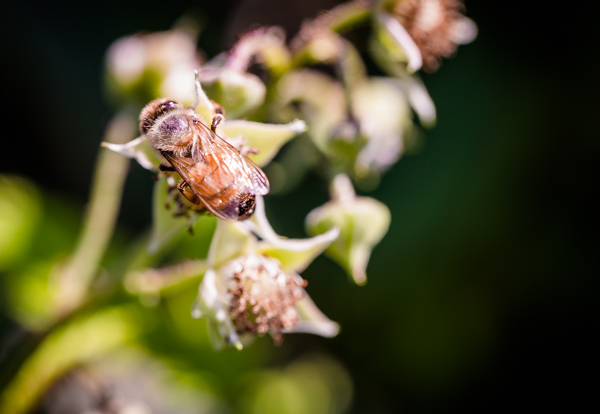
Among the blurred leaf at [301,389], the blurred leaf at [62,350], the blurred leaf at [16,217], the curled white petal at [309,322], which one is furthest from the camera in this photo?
the blurred leaf at [301,389]

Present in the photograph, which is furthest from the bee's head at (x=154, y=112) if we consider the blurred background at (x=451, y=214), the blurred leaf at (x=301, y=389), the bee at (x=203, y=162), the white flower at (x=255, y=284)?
the blurred leaf at (x=301, y=389)

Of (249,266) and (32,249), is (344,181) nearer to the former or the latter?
(249,266)

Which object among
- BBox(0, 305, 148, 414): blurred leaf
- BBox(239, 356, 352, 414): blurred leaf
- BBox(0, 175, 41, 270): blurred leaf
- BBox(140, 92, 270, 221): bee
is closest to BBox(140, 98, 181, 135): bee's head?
BBox(140, 92, 270, 221): bee

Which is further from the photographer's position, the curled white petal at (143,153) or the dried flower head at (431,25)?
the dried flower head at (431,25)

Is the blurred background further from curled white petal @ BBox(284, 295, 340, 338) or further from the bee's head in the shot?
the bee's head

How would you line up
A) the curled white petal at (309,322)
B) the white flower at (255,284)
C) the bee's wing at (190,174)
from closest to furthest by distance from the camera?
the bee's wing at (190,174) < the white flower at (255,284) < the curled white petal at (309,322)

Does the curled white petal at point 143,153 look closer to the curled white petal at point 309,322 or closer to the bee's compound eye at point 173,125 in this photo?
the bee's compound eye at point 173,125

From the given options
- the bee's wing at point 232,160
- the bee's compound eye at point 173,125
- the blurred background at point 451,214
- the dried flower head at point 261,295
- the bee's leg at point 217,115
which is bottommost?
the blurred background at point 451,214
